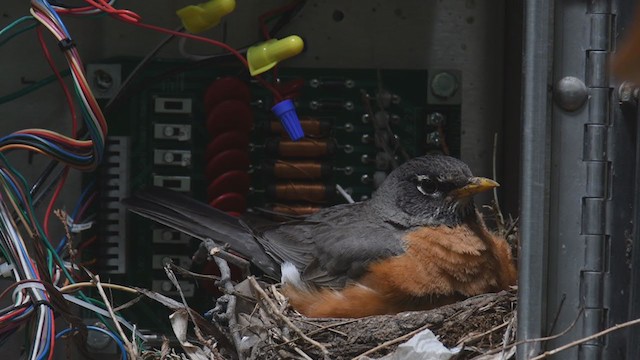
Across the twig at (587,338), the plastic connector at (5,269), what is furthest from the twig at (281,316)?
the plastic connector at (5,269)

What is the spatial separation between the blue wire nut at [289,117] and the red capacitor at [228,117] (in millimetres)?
137

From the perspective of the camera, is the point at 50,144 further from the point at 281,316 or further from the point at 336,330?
the point at 336,330

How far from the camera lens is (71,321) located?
7.46 feet

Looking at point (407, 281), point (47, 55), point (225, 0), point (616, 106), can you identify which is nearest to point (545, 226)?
point (616, 106)

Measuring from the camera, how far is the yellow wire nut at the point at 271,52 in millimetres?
2395

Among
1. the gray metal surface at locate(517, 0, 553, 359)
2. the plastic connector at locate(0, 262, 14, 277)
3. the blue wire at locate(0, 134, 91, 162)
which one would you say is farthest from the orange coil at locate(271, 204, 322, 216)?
the gray metal surface at locate(517, 0, 553, 359)

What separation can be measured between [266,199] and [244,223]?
0.44 ft

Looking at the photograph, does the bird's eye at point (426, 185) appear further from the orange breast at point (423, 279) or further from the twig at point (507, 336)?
the twig at point (507, 336)

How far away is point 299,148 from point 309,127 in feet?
0.21

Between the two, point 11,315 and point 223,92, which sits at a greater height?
point 223,92

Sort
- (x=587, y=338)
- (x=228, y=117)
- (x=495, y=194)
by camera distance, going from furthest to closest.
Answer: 1. (x=495, y=194)
2. (x=228, y=117)
3. (x=587, y=338)

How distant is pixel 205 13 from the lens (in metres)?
2.40

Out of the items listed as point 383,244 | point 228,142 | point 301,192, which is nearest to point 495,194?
point 383,244

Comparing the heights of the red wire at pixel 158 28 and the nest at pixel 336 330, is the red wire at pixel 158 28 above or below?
above
